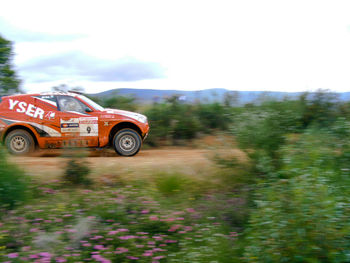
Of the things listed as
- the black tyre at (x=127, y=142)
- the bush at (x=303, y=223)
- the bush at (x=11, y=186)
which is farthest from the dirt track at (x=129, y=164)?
the bush at (x=303, y=223)

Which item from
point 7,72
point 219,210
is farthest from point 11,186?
point 7,72

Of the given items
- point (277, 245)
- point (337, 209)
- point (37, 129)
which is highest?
point (37, 129)

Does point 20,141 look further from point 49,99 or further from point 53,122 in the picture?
point 49,99

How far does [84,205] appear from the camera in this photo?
21.7ft

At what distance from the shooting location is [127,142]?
10883 millimetres

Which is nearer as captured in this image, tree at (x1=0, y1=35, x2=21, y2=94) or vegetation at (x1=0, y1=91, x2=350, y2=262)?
vegetation at (x1=0, y1=91, x2=350, y2=262)

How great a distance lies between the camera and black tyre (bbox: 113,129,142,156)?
425 inches

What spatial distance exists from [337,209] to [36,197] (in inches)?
201

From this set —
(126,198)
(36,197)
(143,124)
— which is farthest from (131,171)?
(143,124)

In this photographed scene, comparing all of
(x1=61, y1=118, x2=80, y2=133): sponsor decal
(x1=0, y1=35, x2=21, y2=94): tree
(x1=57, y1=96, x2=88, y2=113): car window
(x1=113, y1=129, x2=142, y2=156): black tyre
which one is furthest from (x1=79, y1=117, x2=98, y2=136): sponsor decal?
(x1=0, y1=35, x2=21, y2=94): tree

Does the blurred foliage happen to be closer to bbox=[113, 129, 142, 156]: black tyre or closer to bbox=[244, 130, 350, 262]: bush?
bbox=[113, 129, 142, 156]: black tyre

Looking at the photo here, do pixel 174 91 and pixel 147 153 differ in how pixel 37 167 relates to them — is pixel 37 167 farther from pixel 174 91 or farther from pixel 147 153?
pixel 174 91

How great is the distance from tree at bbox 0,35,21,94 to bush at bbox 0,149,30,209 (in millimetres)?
10817

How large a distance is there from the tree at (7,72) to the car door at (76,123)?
733 centimetres
